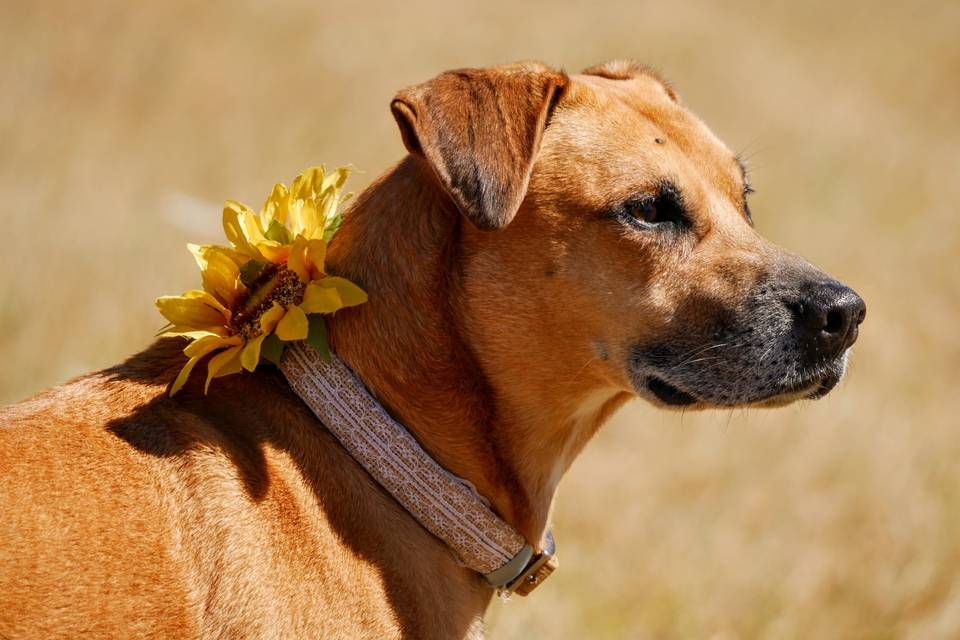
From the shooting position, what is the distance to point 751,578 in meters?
6.53

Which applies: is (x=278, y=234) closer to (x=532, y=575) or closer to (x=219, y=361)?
(x=219, y=361)

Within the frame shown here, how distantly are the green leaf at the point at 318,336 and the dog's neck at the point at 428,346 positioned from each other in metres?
0.09

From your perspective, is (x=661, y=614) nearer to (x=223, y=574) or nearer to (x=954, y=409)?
(x=223, y=574)

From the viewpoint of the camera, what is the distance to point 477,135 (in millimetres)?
3236

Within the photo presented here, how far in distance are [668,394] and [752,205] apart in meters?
11.9

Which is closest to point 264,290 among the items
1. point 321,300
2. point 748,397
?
point 321,300

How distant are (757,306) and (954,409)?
862 cm

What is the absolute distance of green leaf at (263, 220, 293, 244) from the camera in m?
3.43

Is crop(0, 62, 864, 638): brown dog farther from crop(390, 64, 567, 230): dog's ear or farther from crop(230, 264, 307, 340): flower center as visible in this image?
crop(230, 264, 307, 340): flower center

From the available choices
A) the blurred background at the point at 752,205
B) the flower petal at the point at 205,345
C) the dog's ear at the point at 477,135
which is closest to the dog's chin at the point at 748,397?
the dog's ear at the point at 477,135

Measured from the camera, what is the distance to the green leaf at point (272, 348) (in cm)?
320

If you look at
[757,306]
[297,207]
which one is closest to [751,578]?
[757,306]

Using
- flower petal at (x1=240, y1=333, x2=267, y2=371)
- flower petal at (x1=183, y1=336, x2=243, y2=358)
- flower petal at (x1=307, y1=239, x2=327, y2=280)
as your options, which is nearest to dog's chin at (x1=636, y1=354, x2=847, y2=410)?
flower petal at (x1=307, y1=239, x2=327, y2=280)

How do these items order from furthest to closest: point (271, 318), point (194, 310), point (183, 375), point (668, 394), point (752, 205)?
point (752, 205), point (668, 394), point (194, 310), point (271, 318), point (183, 375)
